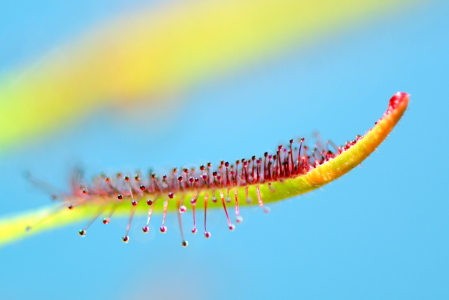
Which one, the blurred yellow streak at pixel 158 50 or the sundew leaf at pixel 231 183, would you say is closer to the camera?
the sundew leaf at pixel 231 183

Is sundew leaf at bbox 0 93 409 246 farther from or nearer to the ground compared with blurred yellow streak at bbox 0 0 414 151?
nearer to the ground

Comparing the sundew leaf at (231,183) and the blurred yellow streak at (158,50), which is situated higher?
the blurred yellow streak at (158,50)

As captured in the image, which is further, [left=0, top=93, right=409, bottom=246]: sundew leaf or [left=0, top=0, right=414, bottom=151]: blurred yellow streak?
[left=0, top=0, right=414, bottom=151]: blurred yellow streak

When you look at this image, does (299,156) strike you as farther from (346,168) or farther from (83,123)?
(83,123)

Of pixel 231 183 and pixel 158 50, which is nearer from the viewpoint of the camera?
pixel 231 183

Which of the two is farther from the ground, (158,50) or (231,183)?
(158,50)
